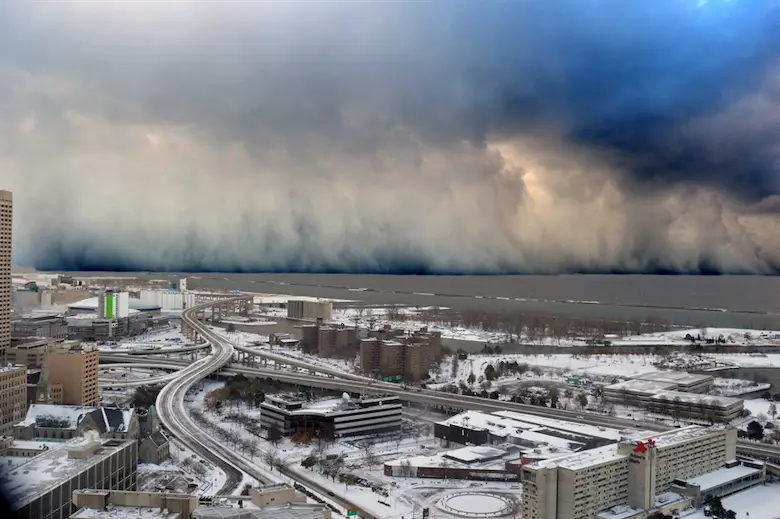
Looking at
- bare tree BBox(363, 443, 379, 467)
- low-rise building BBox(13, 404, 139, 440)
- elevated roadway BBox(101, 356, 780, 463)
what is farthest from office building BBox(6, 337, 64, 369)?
bare tree BBox(363, 443, 379, 467)

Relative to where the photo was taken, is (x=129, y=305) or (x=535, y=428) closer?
(x=535, y=428)

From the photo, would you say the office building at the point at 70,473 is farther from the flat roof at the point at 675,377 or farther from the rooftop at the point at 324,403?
the flat roof at the point at 675,377

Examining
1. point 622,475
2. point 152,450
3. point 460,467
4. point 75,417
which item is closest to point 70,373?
point 75,417

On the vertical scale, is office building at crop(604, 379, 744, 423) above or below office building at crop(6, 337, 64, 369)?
below

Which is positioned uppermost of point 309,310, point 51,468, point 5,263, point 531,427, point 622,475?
point 5,263

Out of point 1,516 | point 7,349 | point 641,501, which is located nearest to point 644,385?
point 641,501

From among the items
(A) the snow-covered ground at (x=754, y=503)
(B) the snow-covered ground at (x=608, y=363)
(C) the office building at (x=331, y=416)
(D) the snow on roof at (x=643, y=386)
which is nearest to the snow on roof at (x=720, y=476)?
(A) the snow-covered ground at (x=754, y=503)

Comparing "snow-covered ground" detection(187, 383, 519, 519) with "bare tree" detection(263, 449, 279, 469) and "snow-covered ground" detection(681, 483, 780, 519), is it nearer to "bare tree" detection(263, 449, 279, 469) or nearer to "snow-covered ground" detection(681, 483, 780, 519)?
"bare tree" detection(263, 449, 279, 469)

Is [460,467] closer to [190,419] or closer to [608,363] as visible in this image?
[190,419]
